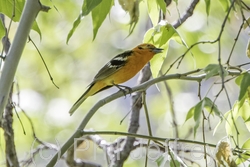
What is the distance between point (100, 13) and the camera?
1.45 metres

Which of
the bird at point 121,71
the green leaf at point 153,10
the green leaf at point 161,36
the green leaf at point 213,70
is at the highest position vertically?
the bird at point 121,71

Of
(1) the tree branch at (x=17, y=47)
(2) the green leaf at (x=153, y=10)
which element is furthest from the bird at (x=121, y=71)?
(1) the tree branch at (x=17, y=47)

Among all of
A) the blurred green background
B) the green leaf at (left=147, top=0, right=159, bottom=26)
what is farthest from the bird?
the green leaf at (left=147, top=0, right=159, bottom=26)

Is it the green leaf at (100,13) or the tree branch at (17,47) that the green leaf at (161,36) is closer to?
the green leaf at (100,13)

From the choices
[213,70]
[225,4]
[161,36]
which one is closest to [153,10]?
[161,36]

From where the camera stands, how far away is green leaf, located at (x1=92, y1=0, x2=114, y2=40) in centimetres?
144

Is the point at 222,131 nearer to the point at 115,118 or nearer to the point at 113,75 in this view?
the point at 115,118

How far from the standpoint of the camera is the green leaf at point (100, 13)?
56.6 inches

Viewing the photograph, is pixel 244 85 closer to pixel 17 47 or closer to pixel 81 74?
pixel 17 47

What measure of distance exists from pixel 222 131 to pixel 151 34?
8.70 ft

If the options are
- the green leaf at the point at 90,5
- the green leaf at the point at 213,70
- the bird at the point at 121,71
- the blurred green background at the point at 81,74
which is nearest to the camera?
the green leaf at the point at 90,5

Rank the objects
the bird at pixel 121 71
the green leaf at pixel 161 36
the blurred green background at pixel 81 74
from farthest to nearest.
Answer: the blurred green background at pixel 81 74
the bird at pixel 121 71
the green leaf at pixel 161 36

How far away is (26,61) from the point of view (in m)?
4.20

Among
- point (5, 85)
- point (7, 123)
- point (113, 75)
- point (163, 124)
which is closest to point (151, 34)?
point (5, 85)
